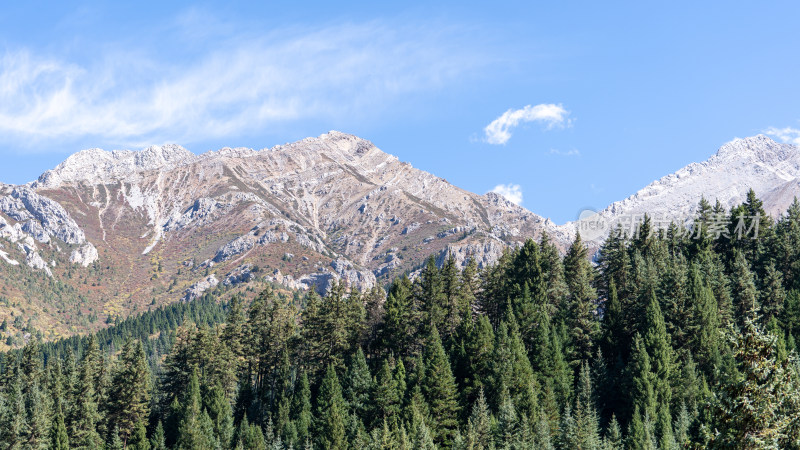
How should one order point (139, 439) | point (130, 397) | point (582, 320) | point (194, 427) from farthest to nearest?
point (130, 397), point (139, 439), point (194, 427), point (582, 320)

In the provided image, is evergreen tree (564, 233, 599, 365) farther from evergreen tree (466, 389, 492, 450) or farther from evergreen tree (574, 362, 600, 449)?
evergreen tree (466, 389, 492, 450)

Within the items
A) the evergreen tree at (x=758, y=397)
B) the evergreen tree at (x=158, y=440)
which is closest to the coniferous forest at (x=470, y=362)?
the evergreen tree at (x=158, y=440)

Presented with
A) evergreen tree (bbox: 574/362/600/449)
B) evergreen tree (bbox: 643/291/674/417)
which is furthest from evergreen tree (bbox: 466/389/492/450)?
evergreen tree (bbox: 643/291/674/417)

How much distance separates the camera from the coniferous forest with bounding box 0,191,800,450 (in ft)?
249

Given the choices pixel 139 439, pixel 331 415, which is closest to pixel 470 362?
pixel 331 415

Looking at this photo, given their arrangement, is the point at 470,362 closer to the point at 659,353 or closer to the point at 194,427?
the point at 659,353

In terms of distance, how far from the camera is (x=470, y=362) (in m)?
84.6

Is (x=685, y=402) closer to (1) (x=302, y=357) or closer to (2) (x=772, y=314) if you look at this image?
(2) (x=772, y=314)

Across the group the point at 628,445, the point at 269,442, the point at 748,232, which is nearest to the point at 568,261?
the point at 748,232

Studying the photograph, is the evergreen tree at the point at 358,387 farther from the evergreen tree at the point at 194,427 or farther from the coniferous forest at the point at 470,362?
the evergreen tree at the point at 194,427

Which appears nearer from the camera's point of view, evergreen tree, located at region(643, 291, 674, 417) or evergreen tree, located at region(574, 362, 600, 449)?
evergreen tree, located at region(574, 362, 600, 449)

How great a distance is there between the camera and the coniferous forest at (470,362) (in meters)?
75.9

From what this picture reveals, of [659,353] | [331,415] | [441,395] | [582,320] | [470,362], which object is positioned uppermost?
[582,320]

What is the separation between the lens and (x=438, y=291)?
98.6m
